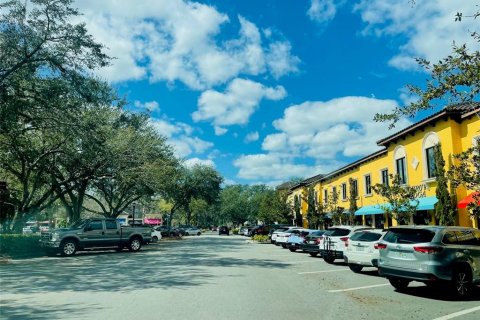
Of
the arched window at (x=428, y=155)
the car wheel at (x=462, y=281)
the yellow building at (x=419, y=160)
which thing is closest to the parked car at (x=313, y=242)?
the yellow building at (x=419, y=160)

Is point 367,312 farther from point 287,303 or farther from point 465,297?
point 465,297

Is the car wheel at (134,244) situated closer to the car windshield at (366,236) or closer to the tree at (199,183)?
the car windshield at (366,236)

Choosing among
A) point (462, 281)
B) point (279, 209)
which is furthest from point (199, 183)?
point (462, 281)

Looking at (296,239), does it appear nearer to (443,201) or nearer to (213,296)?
(443,201)

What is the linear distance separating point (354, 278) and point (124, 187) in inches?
1194

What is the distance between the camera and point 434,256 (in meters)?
10.2

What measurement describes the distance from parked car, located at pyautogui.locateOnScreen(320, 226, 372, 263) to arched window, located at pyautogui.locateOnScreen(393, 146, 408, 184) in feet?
33.4

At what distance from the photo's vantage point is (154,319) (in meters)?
7.64

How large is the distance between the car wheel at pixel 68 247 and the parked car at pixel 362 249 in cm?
1438

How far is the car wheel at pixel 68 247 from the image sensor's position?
22.4 metres

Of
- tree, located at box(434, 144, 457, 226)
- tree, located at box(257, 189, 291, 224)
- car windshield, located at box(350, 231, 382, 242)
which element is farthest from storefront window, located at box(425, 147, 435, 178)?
tree, located at box(257, 189, 291, 224)

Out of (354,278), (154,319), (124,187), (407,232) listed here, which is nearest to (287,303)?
(154,319)

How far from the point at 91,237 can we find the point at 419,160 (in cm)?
1883

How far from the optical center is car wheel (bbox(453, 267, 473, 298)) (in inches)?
408
